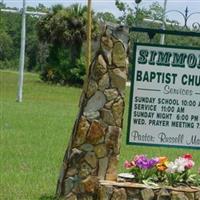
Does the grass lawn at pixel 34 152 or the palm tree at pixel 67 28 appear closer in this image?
the grass lawn at pixel 34 152

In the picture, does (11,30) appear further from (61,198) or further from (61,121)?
(61,198)

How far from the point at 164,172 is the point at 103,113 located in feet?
2.85

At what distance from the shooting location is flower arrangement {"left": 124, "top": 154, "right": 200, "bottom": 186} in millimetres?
7068

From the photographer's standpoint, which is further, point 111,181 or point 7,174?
point 7,174

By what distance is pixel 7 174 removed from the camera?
9461 millimetres

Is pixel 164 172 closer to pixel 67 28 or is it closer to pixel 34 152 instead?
pixel 34 152

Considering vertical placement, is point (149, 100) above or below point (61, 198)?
above

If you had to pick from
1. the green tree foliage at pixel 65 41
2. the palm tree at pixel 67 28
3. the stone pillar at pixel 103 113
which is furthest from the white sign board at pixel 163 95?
the palm tree at pixel 67 28

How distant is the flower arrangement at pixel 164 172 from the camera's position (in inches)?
278

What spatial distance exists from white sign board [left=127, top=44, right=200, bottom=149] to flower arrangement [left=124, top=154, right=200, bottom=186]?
22 centimetres

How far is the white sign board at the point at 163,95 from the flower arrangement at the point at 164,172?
0.22 metres

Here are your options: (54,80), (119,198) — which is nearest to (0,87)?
(54,80)

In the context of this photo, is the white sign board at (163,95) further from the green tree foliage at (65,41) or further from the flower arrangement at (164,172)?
the green tree foliage at (65,41)

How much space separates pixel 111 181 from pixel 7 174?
278 cm
